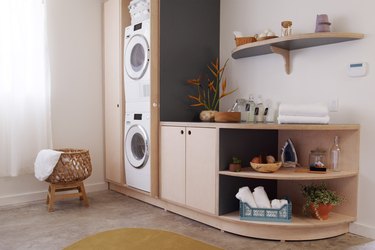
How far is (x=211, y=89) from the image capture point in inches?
132

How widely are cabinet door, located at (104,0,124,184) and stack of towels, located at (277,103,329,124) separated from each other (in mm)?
1792

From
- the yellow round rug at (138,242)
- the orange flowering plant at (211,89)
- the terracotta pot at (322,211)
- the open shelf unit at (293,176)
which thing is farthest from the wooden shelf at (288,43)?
the yellow round rug at (138,242)

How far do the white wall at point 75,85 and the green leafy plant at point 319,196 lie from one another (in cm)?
229

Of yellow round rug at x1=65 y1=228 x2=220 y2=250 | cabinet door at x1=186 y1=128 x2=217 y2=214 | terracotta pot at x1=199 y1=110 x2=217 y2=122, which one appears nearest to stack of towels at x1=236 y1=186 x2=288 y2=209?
cabinet door at x1=186 y1=128 x2=217 y2=214

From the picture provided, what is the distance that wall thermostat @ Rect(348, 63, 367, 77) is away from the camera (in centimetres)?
231

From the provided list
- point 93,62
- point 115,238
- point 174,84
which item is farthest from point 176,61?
point 115,238

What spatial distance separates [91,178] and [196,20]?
6.69ft

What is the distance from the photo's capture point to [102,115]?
150 inches

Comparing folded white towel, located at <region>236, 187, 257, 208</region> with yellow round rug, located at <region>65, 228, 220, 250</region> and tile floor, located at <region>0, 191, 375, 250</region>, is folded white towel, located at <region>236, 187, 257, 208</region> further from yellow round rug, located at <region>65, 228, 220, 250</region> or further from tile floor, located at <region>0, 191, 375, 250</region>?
yellow round rug, located at <region>65, 228, 220, 250</region>

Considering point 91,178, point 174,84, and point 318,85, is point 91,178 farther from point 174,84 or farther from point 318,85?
point 318,85

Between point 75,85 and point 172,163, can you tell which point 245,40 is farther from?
point 75,85

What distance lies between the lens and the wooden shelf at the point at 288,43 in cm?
230

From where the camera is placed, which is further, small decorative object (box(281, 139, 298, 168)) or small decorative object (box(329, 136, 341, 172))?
small decorative object (box(281, 139, 298, 168))

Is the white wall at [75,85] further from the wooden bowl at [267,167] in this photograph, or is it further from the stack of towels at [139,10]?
the wooden bowl at [267,167]
